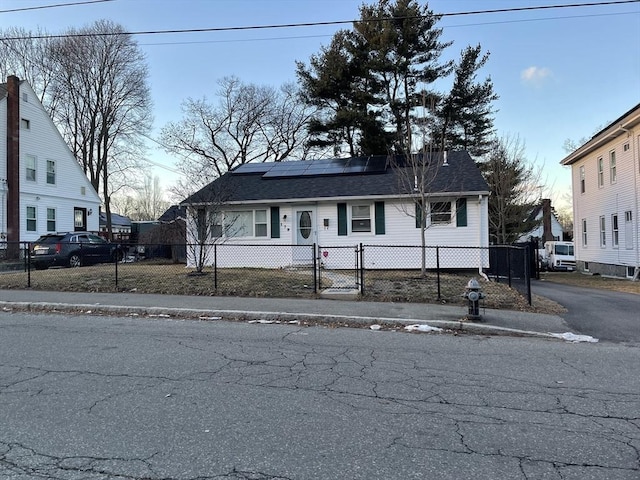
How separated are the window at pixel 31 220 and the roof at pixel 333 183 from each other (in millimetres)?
13209

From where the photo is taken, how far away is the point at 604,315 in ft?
32.2

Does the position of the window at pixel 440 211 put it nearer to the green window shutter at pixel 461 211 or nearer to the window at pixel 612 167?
the green window shutter at pixel 461 211

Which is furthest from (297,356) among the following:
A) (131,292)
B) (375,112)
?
(375,112)

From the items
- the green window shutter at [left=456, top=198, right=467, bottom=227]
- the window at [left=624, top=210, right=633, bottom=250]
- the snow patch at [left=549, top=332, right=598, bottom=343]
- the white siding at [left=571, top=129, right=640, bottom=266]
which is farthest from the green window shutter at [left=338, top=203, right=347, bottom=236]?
the window at [left=624, top=210, right=633, bottom=250]

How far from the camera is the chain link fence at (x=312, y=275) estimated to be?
1166 cm

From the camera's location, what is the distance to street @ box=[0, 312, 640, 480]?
3.25m

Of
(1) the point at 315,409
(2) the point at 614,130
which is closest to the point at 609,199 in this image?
(2) the point at 614,130

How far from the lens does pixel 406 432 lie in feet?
12.5

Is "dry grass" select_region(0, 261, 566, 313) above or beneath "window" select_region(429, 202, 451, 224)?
beneath

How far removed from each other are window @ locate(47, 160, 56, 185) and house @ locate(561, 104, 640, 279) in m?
30.4

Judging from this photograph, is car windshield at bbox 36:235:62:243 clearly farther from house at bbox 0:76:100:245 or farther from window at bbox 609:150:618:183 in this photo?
window at bbox 609:150:618:183

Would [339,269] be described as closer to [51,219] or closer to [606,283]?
[606,283]

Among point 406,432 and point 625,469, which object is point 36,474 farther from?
point 625,469

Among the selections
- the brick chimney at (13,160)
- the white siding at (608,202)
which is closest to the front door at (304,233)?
the white siding at (608,202)
